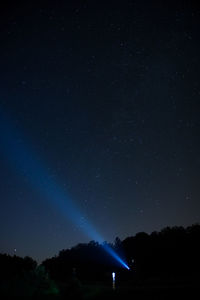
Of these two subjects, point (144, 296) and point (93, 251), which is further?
point (93, 251)

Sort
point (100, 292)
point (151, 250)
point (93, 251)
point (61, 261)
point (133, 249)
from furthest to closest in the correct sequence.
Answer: point (61, 261) → point (93, 251) → point (133, 249) → point (151, 250) → point (100, 292)

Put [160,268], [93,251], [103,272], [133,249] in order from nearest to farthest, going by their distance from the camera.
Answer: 1. [160,268]
2. [103,272]
3. [133,249]
4. [93,251]

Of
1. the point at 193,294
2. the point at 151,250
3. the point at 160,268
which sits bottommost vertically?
the point at 193,294

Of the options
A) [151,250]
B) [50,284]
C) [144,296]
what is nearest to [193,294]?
[144,296]

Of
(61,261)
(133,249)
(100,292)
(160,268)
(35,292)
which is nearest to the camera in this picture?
(35,292)

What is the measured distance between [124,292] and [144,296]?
4.07 m

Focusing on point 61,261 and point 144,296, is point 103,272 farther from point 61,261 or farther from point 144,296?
point 144,296

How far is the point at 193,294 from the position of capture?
2859cm

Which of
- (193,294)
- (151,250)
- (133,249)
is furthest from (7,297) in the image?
(133,249)

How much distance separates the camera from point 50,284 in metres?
33.2

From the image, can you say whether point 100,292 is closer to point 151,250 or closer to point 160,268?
point 160,268

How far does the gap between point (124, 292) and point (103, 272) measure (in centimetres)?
5388

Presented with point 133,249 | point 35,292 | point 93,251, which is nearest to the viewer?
point 35,292

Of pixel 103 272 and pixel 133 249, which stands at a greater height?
pixel 133 249
